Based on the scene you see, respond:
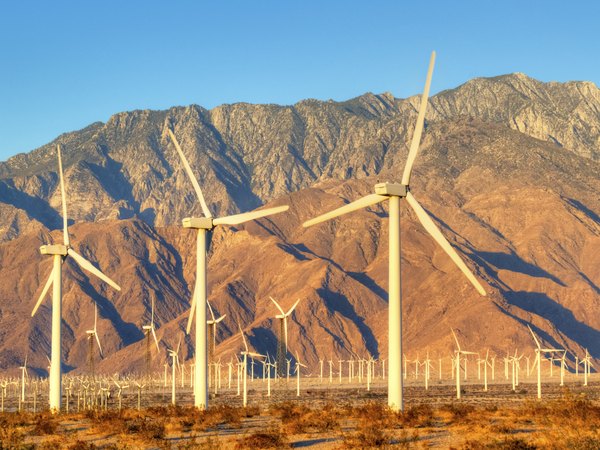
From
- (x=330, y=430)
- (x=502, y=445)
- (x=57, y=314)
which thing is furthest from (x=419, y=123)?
(x=57, y=314)

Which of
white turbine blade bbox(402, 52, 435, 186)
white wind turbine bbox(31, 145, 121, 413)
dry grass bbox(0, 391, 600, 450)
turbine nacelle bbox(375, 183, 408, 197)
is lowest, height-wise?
dry grass bbox(0, 391, 600, 450)

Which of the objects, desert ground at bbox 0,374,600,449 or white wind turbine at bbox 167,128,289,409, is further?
white wind turbine at bbox 167,128,289,409

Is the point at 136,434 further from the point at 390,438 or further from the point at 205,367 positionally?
the point at 205,367

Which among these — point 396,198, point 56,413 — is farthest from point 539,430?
point 56,413

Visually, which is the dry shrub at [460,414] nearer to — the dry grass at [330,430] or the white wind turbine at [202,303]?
the dry grass at [330,430]

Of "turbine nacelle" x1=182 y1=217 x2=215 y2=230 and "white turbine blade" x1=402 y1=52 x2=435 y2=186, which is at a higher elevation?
"white turbine blade" x1=402 y1=52 x2=435 y2=186

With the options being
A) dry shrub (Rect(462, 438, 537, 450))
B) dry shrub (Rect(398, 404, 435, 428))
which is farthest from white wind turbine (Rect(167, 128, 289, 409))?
dry shrub (Rect(462, 438, 537, 450))

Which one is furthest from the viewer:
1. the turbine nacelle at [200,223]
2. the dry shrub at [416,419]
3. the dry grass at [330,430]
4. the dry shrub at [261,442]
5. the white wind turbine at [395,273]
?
the turbine nacelle at [200,223]

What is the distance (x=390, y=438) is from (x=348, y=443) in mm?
2984

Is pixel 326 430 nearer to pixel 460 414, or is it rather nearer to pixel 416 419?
pixel 416 419

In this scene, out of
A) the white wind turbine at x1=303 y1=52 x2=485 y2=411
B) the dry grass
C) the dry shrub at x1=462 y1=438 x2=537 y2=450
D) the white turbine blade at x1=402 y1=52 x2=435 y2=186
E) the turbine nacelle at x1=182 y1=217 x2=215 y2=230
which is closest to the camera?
the dry shrub at x1=462 y1=438 x2=537 y2=450

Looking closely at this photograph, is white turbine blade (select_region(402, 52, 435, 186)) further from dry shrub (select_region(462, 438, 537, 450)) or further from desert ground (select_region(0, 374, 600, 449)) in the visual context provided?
dry shrub (select_region(462, 438, 537, 450))

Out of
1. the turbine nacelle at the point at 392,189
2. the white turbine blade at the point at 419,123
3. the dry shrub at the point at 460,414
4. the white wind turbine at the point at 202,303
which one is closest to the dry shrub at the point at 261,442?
the dry shrub at the point at 460,414

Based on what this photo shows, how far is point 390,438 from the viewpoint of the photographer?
45500mm
